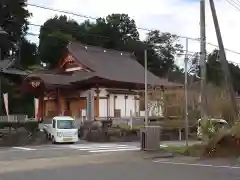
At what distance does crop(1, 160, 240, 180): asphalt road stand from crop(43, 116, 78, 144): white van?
13.8 meters

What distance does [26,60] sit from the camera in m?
69.7

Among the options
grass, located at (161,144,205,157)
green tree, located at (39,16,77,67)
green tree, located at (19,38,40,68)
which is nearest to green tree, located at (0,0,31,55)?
green tree, located at (19,38,40,68)

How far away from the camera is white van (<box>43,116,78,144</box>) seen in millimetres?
30094

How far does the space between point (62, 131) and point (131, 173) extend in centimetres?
1703

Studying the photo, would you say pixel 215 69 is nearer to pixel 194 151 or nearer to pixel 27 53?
pixel 27 53

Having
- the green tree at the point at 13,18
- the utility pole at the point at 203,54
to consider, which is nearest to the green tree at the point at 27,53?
the green tree at the point at 13,18

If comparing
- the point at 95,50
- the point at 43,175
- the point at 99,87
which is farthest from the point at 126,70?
the point at 43,175

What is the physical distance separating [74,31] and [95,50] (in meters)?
24.4

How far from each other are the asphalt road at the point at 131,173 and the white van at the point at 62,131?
13.8m

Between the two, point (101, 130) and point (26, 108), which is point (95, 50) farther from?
point (101, 130)

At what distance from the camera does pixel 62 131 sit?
98.8 feet

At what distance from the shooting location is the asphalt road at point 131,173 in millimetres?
12594

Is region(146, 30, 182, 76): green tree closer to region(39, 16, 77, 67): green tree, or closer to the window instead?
region(39, 16, 77, 67): green tree

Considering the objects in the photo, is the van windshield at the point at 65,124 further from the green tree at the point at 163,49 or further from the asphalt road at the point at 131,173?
the green tree at the point at 163,49
